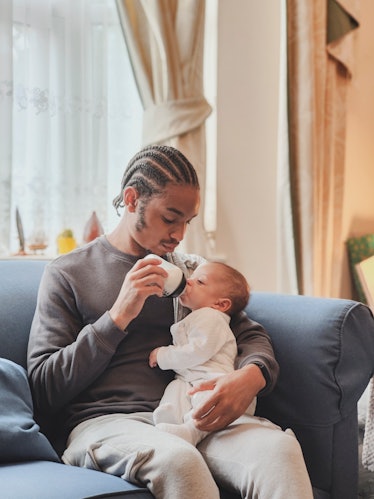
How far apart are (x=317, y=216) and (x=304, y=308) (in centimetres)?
164

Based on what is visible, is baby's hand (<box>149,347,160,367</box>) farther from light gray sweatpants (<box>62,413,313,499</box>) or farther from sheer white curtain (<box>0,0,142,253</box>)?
sheer white curtain (<box>0,0,142,253</box>)

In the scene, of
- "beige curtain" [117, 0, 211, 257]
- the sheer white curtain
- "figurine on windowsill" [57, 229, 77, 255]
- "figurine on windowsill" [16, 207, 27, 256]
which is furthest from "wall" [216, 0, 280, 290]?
"figurine on windowsill" [16, 207, 27, 256]

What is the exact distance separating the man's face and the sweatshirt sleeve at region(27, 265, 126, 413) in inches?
8.5

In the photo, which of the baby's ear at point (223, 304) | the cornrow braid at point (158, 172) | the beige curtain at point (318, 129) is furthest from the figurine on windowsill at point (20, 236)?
the beige curtain at point (318, 129)

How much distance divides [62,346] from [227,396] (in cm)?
38

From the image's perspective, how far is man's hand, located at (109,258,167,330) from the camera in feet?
5.21

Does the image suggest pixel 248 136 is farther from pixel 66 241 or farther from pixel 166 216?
pixel 166 216

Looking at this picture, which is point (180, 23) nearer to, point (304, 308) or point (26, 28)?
point (26, 28)

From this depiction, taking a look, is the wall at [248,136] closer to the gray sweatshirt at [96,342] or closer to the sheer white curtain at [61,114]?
the sheer white curtain at [61,114]

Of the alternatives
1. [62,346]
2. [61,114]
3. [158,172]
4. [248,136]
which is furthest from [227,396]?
[248,136]

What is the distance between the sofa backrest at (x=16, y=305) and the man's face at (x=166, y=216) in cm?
32

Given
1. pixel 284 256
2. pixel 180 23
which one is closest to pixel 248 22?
pixel 180 23

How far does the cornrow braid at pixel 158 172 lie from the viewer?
1754 mm

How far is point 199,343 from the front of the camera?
1.65m
